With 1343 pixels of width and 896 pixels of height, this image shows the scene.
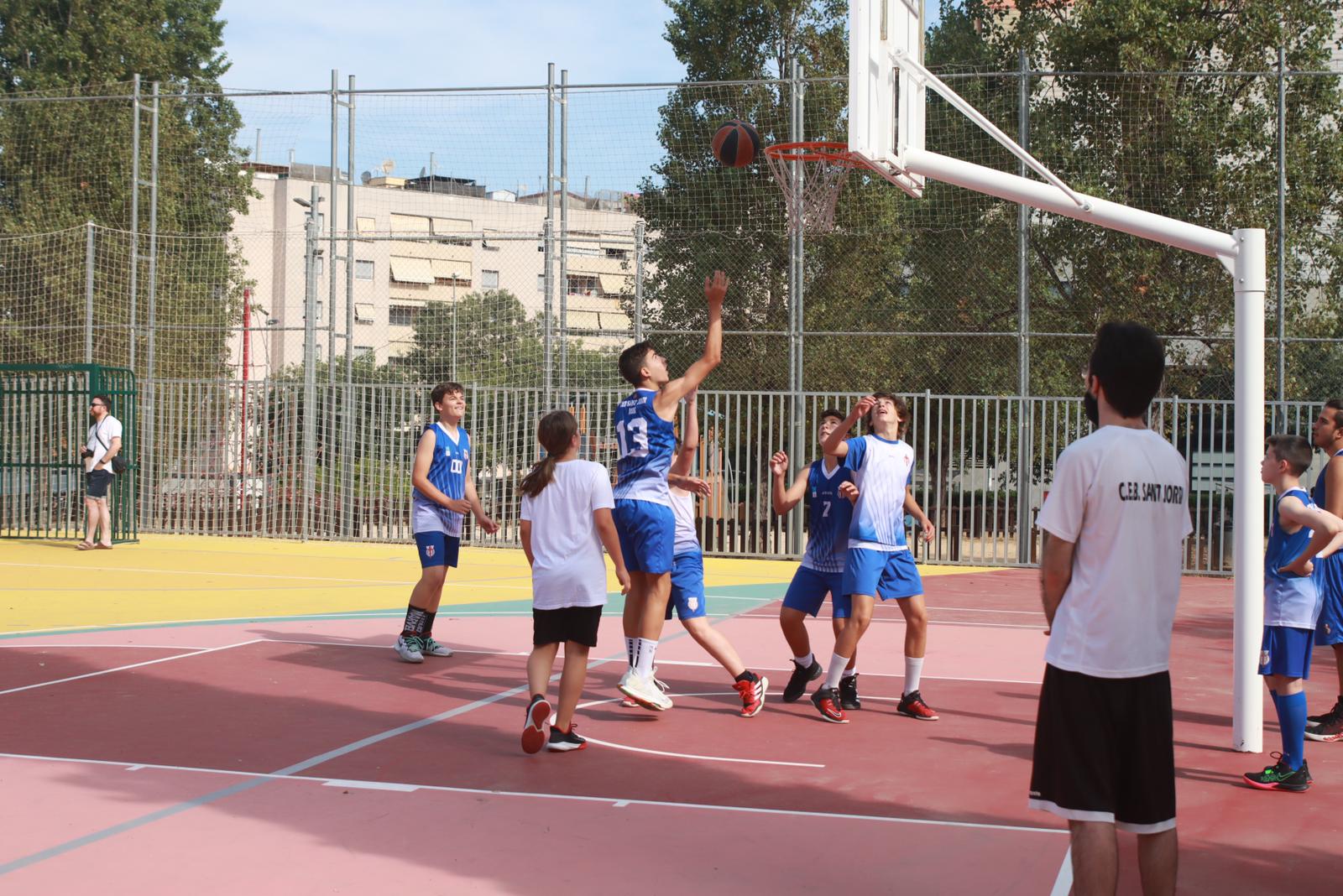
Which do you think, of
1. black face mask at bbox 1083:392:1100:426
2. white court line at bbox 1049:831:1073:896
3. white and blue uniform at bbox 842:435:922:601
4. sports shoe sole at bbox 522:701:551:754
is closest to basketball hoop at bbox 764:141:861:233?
white and blue uniform at bbox 842:435:922:601

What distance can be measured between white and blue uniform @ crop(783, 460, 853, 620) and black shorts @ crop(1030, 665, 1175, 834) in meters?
3.94

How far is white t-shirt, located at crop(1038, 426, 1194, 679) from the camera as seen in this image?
3949 millimetres

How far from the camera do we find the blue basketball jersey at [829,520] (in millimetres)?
8039

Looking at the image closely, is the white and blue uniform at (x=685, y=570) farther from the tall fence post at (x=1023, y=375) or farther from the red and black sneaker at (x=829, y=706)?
the tall fence post at (x=1023, y=375)

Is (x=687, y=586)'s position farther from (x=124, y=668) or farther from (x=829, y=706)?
(x=124, y=668)

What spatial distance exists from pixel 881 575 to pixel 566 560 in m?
2.05

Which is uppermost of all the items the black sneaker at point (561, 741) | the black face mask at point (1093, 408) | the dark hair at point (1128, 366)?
the dark hair at point (1128, 366)

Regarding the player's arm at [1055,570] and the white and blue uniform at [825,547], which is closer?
the player's arm at [1055,570]

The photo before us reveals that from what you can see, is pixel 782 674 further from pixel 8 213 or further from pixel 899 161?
pixel 8 213

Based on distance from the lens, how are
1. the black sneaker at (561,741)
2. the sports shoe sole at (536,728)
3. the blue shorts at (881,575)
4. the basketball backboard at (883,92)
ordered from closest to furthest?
the sports shoe sole at (536,728), the black sneaker at (561,741), the basketball backboard at (883,92), the blue shorts at (881,575)

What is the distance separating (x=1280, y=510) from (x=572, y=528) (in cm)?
352

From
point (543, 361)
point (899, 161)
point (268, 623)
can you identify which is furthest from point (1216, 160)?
point (268, 623)

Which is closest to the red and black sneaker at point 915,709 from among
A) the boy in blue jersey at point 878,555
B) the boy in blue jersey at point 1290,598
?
the boy in blue jersey at point 878,555

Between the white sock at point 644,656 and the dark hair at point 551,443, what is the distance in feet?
3.87
